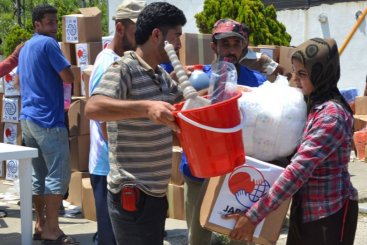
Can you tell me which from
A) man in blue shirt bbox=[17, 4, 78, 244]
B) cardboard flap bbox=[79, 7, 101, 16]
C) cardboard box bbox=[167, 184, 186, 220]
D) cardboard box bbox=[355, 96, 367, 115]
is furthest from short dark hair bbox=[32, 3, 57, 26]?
cardboard box bbox=[355, 96, 367, 115]

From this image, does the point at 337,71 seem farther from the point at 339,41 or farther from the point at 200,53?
the point at 339,41

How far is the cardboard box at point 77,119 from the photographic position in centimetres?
609

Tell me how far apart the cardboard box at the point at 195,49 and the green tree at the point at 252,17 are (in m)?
3.92

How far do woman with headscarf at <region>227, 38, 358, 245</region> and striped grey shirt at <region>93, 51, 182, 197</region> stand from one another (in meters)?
0.43

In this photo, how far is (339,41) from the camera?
12.0m

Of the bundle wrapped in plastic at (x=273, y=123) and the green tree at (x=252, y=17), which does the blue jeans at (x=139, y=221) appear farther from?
the green tree at (x=252, y=17)

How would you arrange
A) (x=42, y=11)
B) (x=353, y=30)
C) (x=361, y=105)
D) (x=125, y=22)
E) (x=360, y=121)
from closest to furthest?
(x=125, y=22)
(x=42, y=11)
(x=360, y=121)
(x=361, y=105)
(x=353, y=30)

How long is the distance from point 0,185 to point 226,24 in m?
4.43

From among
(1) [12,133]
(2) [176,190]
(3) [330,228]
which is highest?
(3) [330,228]

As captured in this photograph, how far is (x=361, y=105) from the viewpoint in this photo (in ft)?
31.2

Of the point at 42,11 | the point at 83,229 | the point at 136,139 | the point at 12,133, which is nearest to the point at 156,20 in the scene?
the point at 136,139

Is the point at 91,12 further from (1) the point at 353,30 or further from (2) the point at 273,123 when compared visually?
(1) the point at 353,30

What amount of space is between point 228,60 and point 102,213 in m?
1.19

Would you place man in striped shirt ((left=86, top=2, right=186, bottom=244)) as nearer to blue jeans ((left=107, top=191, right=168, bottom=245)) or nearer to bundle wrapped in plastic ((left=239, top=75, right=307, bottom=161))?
blue jeans ((left=107, top=191, right=168, bottom=245))
